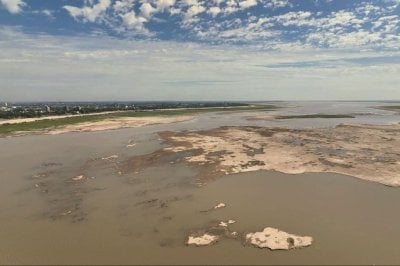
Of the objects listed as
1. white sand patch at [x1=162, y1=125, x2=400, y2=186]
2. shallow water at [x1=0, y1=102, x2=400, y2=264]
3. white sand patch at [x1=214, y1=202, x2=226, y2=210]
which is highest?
white sand patch at [x1=162, y1=125, x2=400, y2=186]

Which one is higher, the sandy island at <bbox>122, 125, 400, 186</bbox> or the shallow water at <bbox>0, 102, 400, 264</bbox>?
the sandy island at <bbox>122, 125, 400, 186</bbox>

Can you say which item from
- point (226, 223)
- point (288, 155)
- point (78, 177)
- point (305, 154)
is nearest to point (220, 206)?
point (226, 223)

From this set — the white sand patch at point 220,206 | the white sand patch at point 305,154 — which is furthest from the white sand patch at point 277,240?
the white sand patch at point 305,154

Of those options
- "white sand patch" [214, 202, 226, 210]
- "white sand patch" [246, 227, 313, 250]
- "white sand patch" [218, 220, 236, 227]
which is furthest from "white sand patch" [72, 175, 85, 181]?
"white sand patch" [246, 227, 313, 250]

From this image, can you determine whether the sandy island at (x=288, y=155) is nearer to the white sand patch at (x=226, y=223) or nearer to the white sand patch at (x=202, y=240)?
the white sand patch at (x=226, y=223)

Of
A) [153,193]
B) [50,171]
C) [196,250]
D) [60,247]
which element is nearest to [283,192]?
[153,193]

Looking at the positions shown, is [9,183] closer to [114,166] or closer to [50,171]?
→ [50,171]

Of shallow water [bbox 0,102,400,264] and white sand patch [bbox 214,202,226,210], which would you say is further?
white sand patch [bbox 214,202,226,210]

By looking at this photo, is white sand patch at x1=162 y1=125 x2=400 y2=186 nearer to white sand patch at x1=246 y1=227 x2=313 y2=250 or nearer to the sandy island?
the sandy island
